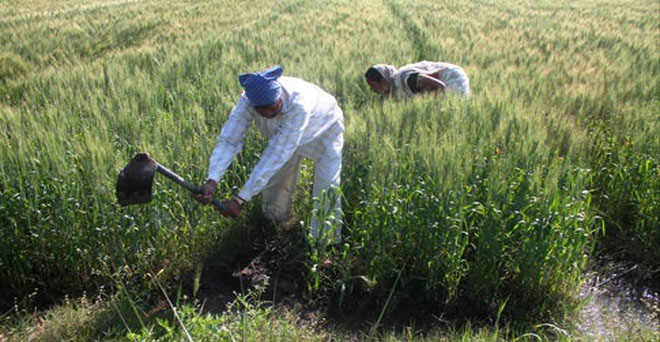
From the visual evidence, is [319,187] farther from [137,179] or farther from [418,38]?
[418,38]

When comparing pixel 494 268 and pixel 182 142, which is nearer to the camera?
pixel 494 268

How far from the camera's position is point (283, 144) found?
8.91 ft

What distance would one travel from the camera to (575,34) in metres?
8.39

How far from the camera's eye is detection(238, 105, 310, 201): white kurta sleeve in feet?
8.72

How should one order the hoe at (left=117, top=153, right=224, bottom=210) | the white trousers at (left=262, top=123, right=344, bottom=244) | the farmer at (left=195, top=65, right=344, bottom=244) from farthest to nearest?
the white trousers at (left=262, top=123, right=344, bottom=244), the farmer at (left=195, top=65, right=344, bottom=244), the hoe at (left=117, top=153, right=224, bottom=210)

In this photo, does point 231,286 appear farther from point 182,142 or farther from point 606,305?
point 606,305

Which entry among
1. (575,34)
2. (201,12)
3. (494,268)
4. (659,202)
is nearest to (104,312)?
(494,268)

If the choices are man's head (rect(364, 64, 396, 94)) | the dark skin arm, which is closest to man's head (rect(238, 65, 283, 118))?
the dark skin arm

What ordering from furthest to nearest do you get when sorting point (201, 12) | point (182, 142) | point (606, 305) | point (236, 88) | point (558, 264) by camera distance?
1. point (201, 12)
2. point (236, 88)
3. point (182, 142)
4. point (606, 305)
5. point (558, 264)

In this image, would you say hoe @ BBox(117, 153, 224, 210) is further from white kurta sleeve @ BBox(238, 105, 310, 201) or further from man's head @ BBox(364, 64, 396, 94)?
man's head @ BBox(364, 64, 396, 94)

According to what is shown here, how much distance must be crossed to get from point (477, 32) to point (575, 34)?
69.4 inches

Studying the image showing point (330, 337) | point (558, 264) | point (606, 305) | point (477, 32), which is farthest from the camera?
point (477, 32)

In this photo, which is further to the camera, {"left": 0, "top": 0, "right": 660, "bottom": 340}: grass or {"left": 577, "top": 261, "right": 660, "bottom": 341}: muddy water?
{"left": 0, "top": 0, "right": 660, "bottom": 340}: grass

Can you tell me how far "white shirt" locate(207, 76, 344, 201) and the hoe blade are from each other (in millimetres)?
464
